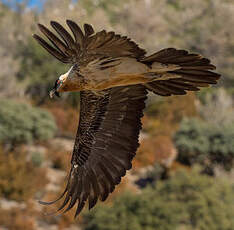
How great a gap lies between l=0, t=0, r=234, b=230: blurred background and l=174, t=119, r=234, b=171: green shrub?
0.07 metres

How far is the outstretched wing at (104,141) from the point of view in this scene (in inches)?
263

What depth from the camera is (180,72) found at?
5.70 metres

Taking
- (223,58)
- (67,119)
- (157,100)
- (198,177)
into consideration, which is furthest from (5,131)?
(223,58)

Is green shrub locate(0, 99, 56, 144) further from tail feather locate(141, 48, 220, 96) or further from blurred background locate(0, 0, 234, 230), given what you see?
tail feather locate(141, 48, 220, 96)

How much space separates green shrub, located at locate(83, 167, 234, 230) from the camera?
22.8 meters

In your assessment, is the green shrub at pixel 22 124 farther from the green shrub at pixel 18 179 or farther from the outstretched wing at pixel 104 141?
the outstretched wing at pixel 104 141

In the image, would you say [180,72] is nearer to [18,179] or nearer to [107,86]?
[107,86]

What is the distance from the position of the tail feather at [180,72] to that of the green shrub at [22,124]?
2622cm

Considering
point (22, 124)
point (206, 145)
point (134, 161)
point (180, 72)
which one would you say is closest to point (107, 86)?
point (180, 72)

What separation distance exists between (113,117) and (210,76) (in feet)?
6.02

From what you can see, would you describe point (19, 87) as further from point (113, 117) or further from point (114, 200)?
point (113, 117)

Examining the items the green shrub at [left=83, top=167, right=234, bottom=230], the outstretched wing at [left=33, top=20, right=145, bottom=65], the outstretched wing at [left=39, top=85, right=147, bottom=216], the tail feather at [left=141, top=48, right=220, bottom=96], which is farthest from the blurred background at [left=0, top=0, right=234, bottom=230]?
the outstretched wing at [left=33, top=20, right=145, bottom=65]

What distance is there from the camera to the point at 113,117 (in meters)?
7.09

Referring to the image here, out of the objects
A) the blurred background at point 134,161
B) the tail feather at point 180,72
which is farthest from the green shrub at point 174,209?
the tail feather at point 180,72
